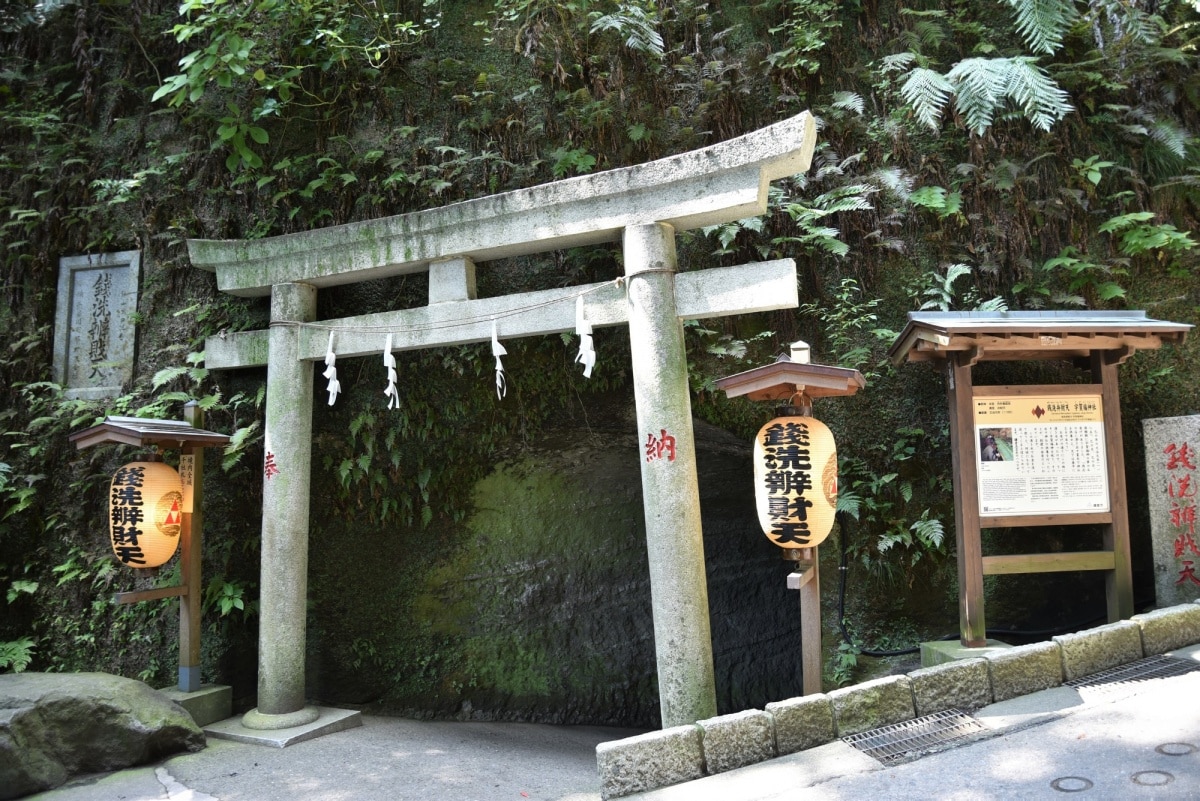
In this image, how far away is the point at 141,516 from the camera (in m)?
6.99

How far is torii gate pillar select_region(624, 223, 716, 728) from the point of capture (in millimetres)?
5707

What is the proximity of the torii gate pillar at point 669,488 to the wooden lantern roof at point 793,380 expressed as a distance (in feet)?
1.84

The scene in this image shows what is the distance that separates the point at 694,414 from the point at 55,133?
8535 millimetres

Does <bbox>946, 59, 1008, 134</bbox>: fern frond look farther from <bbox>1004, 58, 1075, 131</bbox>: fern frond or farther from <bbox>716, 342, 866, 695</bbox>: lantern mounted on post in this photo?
<bbox>716, 342, 866, 695</bbox>: lantern mounted on post

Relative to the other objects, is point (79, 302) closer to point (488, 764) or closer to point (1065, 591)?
point (488, 764)

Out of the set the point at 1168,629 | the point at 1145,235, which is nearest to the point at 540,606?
the point at 1168,629

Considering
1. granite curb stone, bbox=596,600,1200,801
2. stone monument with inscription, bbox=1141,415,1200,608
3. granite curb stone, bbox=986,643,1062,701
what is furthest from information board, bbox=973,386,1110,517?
granite curb stone, bbox=986,643,1062,701

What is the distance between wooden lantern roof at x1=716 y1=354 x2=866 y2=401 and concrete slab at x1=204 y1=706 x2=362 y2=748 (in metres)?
4.78

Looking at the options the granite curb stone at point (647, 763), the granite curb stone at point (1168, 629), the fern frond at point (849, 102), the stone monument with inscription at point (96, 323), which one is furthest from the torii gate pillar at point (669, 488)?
the stone monument with inscription at point (96, 323)

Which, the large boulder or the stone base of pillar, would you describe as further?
the stone base of pillar

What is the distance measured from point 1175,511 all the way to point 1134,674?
1.67 metres

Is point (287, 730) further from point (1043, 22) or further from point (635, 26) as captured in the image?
point (1043, 22)

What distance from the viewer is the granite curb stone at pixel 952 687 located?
515 centimetres

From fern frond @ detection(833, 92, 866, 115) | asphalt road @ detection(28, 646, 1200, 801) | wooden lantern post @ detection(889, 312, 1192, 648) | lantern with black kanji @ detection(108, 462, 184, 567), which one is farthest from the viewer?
fern frond @ detection(833, 92, 866, 115)
